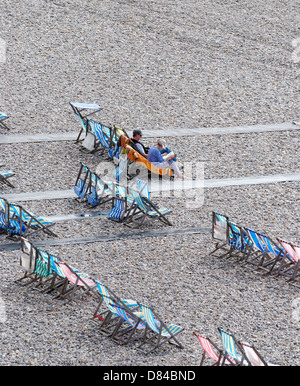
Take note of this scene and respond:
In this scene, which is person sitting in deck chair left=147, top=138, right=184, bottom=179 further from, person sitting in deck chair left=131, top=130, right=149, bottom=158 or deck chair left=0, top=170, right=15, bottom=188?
deck chair left=0, top=170, right=15, bottom=188

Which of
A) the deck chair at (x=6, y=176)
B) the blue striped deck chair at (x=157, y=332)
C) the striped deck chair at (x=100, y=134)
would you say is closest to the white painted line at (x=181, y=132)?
the striped deck chair at (x=100, y=134)

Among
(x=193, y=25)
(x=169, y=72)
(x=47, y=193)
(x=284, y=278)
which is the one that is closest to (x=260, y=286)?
(x=284, y=278)

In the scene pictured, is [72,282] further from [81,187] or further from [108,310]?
[81,187]

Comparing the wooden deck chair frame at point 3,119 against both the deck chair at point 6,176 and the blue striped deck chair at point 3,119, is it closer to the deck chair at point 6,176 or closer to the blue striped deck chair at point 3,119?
the blue striped deck chair at point 3,119

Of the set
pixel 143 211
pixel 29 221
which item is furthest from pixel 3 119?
pixel 143 211

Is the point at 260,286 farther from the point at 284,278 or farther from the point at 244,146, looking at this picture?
the point at 244,146
